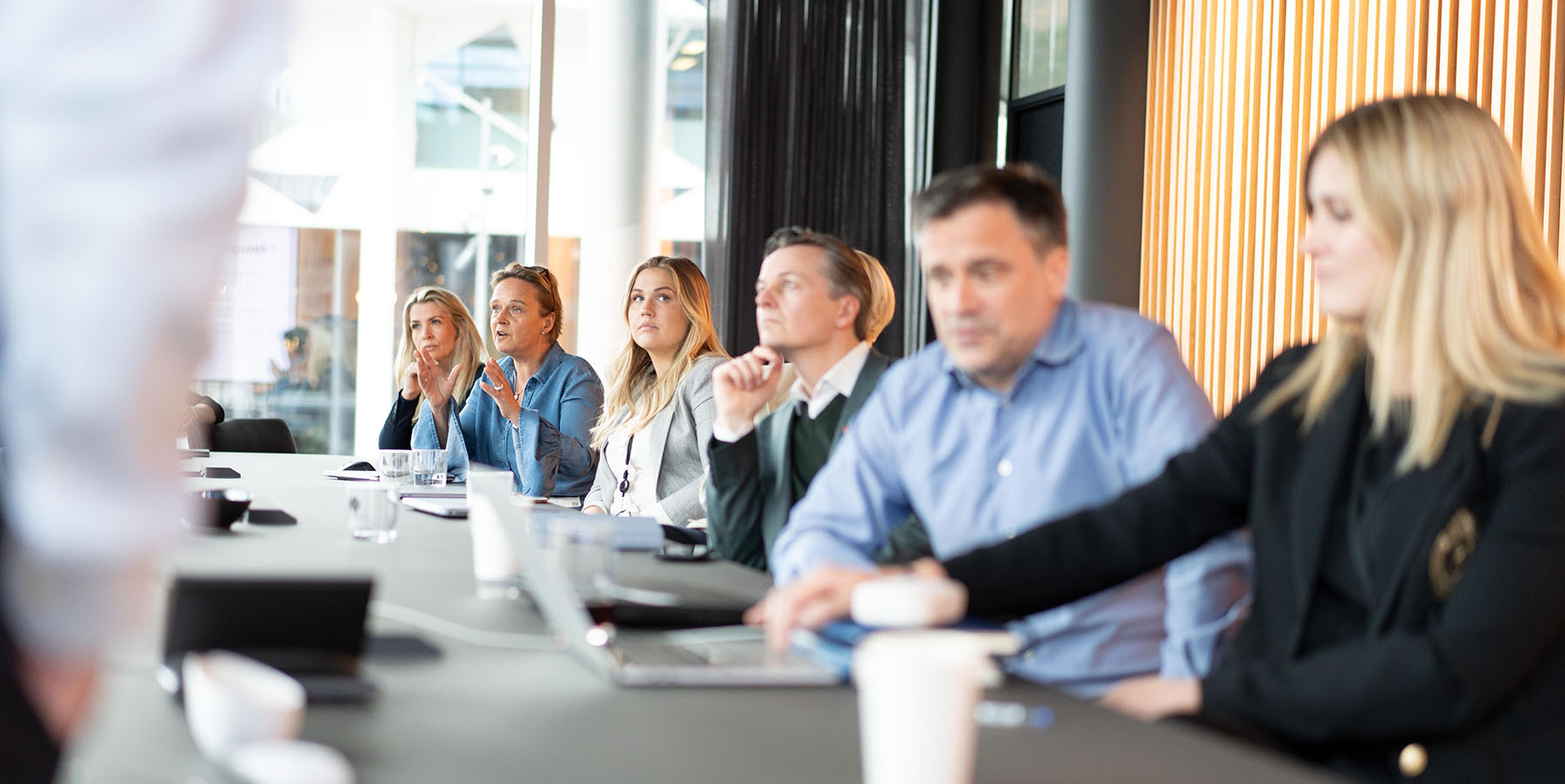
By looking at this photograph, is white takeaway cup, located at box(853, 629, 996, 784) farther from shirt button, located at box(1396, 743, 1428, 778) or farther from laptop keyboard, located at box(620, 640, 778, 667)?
shirt button, located at box(1396, 743, 1428, 778)

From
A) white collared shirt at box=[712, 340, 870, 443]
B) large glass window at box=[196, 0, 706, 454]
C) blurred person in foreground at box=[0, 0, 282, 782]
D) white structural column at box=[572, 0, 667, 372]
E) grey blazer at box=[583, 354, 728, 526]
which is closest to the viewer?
blurred person in foreground at box=[0, 0, 282, 782]

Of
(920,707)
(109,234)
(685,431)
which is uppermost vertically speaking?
(109,234)

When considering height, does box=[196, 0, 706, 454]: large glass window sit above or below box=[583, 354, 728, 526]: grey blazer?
above

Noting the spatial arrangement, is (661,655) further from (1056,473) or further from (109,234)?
(109,234)

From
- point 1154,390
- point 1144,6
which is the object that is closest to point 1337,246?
point 1154,390

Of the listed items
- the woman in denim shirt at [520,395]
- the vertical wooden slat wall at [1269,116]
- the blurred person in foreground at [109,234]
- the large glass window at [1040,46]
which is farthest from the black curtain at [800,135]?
the blurred person in foreground at [109,234]

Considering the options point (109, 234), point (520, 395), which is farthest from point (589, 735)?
point (520, 395)

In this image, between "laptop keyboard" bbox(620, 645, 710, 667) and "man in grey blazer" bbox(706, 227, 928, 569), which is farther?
"man in grey blazer" bbox(706, 227, 928, 569)

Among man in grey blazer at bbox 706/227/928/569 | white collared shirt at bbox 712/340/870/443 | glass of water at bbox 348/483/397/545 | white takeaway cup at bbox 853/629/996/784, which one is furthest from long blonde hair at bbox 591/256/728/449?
white takeaway cup at bbox 853/629/996/784

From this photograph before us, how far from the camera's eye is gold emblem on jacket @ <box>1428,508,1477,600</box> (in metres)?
1.46

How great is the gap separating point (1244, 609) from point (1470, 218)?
0.60 meters

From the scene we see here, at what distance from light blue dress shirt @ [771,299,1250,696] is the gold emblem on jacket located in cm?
42

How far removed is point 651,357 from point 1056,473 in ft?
7.50

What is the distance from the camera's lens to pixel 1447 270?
1.55 m
